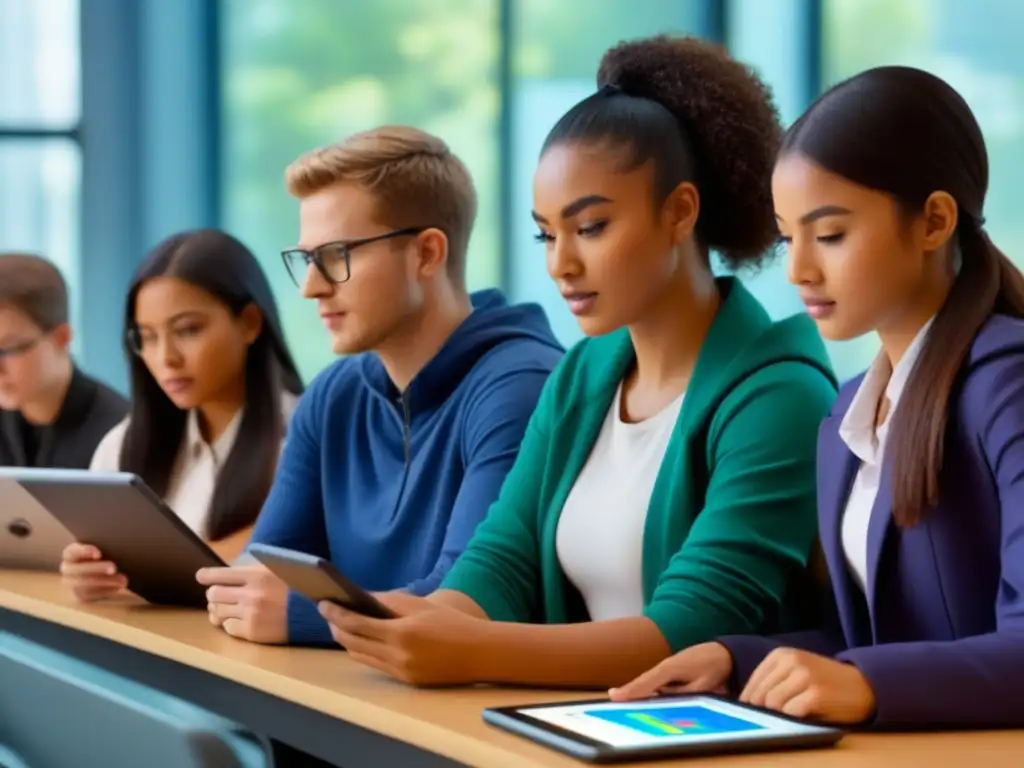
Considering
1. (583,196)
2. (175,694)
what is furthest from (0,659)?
(583,196)

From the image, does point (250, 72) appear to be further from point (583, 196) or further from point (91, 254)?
point (583, 196)

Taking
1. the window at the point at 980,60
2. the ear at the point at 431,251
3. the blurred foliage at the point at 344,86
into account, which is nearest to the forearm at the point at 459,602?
the ear at the point at 431,251

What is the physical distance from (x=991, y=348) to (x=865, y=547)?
259 mm

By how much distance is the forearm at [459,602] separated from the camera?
2068 mm

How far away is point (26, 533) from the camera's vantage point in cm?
288

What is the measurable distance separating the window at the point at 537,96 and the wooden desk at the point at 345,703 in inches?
147

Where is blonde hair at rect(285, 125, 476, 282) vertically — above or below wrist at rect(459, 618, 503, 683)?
above

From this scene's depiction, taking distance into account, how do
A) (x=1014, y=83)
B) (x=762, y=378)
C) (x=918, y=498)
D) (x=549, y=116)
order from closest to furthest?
(x=918, y=498)
(x=762, y=378)
(x=1014, y=83)
(x=549, y=116)

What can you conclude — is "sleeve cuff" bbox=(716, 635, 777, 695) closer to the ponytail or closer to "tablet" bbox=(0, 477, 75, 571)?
the ponytail

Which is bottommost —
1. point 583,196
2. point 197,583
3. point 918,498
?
point 197,583

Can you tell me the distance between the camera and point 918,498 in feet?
5.38

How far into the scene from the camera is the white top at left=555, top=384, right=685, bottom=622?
2053 mm

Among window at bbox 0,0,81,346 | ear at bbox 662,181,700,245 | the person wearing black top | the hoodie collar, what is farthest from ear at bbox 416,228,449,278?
window at bbox 0,0,81,346

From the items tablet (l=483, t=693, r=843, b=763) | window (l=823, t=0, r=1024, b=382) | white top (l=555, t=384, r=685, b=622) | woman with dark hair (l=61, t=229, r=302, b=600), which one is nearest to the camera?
tablet (l=483, t=693, r=843, b=763)
